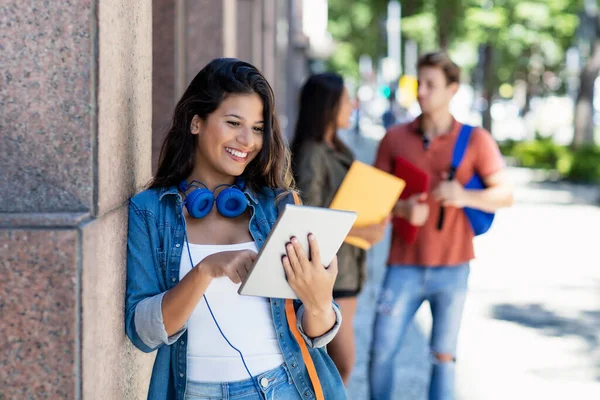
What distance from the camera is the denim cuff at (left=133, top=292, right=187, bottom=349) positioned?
2.38 m

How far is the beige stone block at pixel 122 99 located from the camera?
2.28 m

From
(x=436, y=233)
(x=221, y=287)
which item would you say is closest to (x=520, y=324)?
(x=436, y=233)

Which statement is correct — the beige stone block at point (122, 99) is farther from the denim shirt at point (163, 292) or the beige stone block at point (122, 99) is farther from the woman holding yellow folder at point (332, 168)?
Answer: the woman holding yellow folder at point (332, 168)

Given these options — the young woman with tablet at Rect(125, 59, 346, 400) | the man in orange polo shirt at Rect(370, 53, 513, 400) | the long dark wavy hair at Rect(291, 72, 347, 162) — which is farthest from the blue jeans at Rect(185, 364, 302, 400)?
the long dark wavy hair at Rect(291, 72, 347, 162)

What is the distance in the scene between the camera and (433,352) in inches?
192

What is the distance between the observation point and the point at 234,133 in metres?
2.66

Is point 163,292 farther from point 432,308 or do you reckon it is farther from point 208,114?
point 432,308

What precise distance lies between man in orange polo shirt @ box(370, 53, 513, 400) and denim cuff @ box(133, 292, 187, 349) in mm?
2501

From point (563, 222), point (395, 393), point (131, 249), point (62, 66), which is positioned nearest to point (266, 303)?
point (131, 249)

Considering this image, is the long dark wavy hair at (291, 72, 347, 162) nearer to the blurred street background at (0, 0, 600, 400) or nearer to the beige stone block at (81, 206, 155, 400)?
the blurred street background at (0, 0, 600, 400)

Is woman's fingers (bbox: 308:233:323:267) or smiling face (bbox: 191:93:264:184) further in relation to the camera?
smiling face (bbox: 191:93:264:184)

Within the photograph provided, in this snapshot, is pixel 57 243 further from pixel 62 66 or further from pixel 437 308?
pixel 437 308

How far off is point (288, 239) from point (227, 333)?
17.1 inches

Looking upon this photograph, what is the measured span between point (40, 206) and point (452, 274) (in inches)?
117
